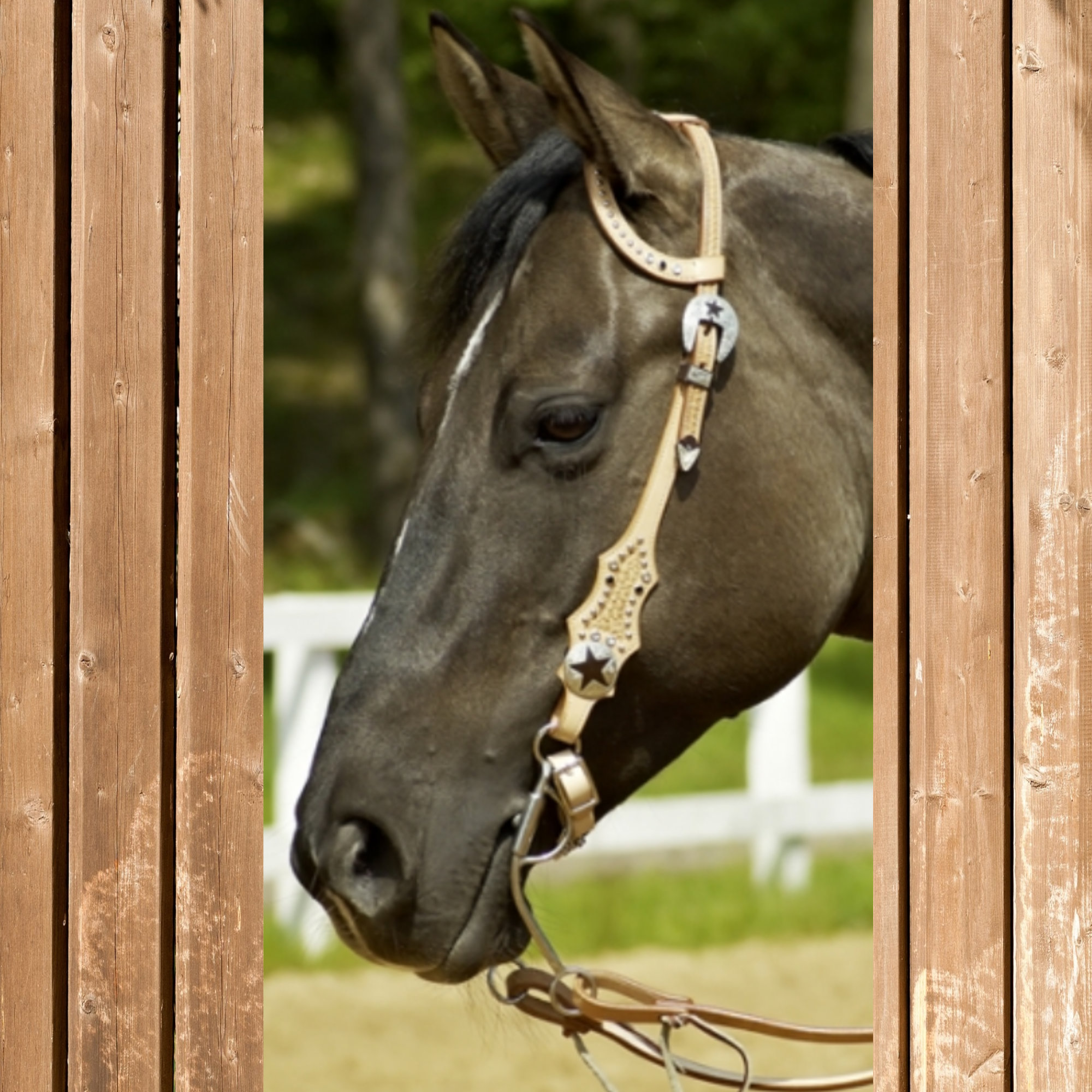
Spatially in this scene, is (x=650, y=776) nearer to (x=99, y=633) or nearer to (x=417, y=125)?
(x=99, y=633)

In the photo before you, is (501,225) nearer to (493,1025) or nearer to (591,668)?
(591,668)

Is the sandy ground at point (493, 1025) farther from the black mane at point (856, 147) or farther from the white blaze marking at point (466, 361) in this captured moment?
the black mane at point (856, 147)

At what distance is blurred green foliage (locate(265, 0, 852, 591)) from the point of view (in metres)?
13.5

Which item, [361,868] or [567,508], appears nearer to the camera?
[361,868]

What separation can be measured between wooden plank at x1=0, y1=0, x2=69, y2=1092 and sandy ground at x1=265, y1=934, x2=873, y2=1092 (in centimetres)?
293

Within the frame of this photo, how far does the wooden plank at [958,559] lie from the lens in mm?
1959

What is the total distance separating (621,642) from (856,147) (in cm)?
115

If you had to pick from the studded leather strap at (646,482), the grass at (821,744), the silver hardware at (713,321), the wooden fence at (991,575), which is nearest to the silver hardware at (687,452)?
the studded leather strap at (646,482)

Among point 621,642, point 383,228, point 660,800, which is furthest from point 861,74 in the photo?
point 621,642

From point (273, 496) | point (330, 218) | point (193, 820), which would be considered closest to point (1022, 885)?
point (193, 820)

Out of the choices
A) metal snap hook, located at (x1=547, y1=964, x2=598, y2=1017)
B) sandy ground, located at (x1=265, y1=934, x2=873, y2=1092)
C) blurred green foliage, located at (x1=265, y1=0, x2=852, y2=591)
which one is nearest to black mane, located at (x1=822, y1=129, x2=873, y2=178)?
metal snap hook, located at (x1=547, y1=964, x2=598, y2=1017)

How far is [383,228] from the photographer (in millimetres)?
11875

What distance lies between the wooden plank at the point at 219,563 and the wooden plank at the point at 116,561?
40 mm

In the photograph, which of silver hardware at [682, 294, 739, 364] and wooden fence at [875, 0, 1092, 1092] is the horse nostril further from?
silver hardware at [682, 294, 739, 364]
